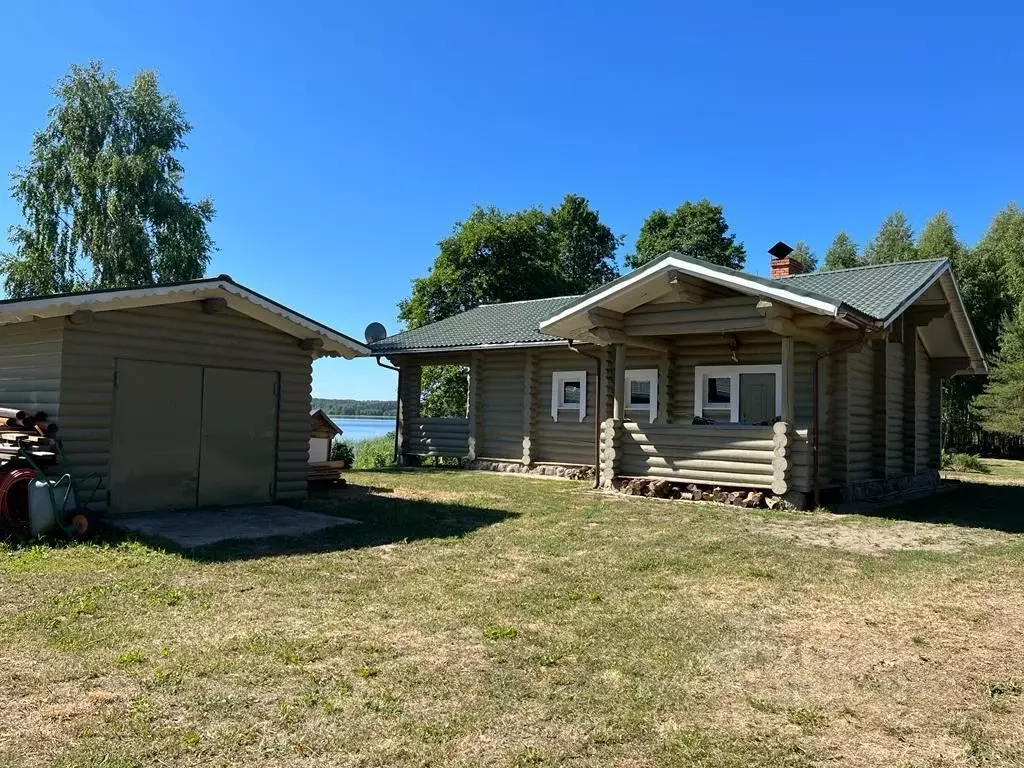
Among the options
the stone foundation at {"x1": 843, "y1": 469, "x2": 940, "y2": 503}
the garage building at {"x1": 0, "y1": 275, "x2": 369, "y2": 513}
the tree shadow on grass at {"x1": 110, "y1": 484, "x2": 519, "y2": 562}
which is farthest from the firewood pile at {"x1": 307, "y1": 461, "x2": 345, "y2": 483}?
the stone foundation at {"x1": 843, "y1": 469, "x2": 940, "y2": 503}

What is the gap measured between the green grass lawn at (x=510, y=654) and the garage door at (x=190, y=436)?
1919 millimetres

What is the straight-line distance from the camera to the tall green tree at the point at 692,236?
119 feet

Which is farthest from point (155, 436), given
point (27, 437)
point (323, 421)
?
point (323, 421)

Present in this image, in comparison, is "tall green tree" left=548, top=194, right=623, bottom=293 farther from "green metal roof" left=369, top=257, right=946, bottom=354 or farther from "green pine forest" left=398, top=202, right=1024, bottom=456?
"green metal roof" left=369, top=257, right=946, bottom=354

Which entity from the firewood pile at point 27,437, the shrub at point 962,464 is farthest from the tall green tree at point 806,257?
the firewood pile at point 27,437

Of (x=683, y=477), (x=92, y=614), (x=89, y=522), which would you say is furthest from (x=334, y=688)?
(x=683, y=477)

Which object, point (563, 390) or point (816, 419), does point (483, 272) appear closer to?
point (563, 390)

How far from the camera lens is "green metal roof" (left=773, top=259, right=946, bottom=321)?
10.7 m

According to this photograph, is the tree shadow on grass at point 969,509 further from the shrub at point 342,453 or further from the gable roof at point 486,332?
the shrub at point 342,453

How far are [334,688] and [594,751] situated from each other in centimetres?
139

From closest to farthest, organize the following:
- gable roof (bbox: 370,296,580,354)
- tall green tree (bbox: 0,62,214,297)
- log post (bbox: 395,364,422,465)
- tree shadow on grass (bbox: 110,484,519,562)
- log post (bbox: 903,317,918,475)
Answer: tree shadow on grass (bbox: 110,484,519,562), log post (bbox: 903,317,918,475), gable roof (bbox: 370,296,580,354), log post (bbox: 395,364,422,465), tall green tree (bbox: 0,62,214,297)

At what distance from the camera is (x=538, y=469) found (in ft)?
52.9

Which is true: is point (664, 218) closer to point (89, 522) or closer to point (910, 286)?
point (910, 286)

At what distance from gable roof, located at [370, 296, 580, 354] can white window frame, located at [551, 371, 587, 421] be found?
1.01 meters
